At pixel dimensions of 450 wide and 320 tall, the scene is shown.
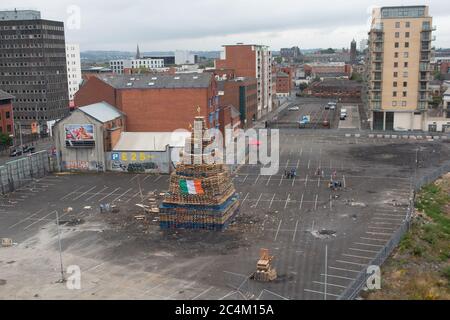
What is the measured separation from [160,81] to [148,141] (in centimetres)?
1270

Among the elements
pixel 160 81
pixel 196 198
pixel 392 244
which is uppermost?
pixel 160 81

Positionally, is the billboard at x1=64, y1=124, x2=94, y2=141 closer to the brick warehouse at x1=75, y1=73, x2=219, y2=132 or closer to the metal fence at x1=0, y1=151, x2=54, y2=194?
the metal fence at x1=0, y1=151, x2=54, y2=194

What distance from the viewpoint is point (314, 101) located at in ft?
561

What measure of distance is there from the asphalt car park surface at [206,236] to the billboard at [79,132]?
Answer: 5.27m

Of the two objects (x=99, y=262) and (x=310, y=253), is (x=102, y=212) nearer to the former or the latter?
(x=99, y=262)

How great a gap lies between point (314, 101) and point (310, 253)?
138772 millimetres

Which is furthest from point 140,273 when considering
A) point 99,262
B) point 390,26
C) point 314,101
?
point 314,101

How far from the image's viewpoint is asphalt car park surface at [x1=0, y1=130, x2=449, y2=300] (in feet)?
104

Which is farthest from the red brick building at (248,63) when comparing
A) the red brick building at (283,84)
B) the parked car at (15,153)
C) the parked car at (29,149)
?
the parked car at (15,153)

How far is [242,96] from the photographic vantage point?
11144cm

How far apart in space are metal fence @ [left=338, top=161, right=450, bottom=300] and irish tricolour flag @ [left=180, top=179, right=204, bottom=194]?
1548 cm

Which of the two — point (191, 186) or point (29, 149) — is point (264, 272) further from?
point (29, 149)

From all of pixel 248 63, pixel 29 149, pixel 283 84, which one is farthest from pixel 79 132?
pixel 283 84

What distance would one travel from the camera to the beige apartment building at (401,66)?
316 feet
